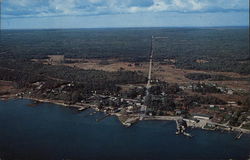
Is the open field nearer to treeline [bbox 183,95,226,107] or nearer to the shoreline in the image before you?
treeline [bbox 183,95,226,107]

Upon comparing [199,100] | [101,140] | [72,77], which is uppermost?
[72,77]

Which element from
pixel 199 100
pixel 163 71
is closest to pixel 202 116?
pixel 199 100

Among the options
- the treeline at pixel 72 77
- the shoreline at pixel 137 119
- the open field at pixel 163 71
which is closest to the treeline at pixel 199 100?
the shoreline at pixel 137 119

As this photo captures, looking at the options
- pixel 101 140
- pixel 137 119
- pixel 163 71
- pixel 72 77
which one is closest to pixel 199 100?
pixel 137 119

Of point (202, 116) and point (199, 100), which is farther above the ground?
point (199, 100)

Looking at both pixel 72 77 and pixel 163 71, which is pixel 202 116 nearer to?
pixel 72 77

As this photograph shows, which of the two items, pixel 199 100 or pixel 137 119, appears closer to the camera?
pixel 137 119

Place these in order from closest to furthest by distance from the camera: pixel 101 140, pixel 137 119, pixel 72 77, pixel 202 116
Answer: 1. pixel 101 140
2. pixel 137 119
3. pixel 202 116
4. pixel 72 77

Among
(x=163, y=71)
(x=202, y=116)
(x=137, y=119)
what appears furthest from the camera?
→ (x=163, y=71)

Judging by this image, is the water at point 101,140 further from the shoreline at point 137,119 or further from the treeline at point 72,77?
the treeline at point 72,77

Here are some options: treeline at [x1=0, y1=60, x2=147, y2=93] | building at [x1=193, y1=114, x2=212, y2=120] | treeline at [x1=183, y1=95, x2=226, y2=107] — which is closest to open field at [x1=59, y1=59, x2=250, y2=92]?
treeline at [x1=0, y1=60, x2=147, y2=93]
